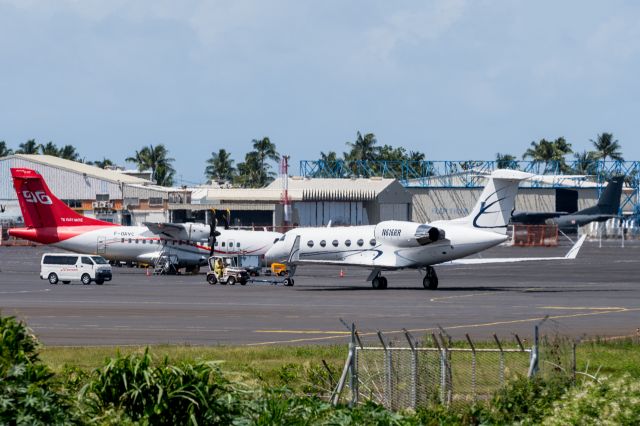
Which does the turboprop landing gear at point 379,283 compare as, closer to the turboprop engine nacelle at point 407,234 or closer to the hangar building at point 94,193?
the turboprop engine nacelle at point 407,234

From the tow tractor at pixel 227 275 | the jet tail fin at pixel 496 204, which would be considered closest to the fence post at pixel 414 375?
the jet tail fin at pixel 496 204

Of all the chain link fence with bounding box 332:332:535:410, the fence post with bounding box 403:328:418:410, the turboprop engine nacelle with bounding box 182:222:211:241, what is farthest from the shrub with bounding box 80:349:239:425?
the turboprop engine nacelle with bounding box 182:222:211:241

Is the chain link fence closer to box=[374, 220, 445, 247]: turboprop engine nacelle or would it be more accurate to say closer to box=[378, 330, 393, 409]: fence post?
box=[378, 330, 393, 409]: fence post

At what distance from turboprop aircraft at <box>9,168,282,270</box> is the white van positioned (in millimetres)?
11582

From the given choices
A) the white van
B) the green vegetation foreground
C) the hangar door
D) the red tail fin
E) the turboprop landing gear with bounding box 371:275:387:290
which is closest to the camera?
the green vegetation foreground

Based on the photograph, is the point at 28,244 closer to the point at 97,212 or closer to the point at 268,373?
the point at 97,212

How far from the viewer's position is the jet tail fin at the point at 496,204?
60906 millimetres

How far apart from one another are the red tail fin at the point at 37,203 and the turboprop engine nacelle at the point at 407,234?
29.8 m

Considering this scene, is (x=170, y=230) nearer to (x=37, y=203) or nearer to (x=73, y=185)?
(x=37, y=203)

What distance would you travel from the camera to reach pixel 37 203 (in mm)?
81750

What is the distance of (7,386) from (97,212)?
129762 mm

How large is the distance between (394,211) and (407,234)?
86.8 metres

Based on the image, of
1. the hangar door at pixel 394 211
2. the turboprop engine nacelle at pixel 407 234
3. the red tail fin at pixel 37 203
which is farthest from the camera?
the hangar door at pixel 394 211

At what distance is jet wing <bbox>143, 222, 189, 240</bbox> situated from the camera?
265 feet
